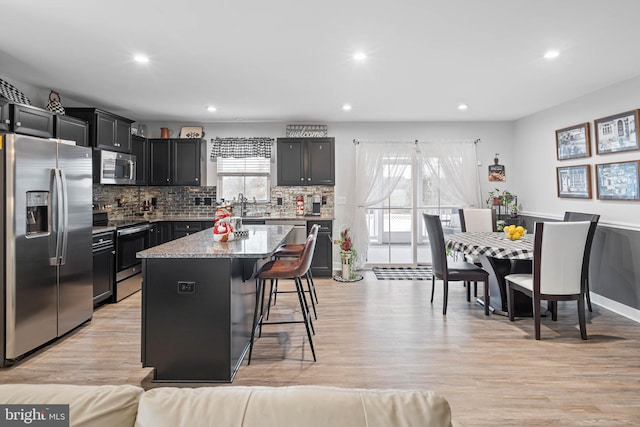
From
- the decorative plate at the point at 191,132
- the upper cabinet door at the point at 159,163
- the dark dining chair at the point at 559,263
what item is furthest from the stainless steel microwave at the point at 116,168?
the dark dining chair at the point at 559,263

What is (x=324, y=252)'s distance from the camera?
5.71 metres

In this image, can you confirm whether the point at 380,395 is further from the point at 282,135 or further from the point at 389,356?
the point at 282,135

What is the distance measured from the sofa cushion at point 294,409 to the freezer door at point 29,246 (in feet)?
8.68

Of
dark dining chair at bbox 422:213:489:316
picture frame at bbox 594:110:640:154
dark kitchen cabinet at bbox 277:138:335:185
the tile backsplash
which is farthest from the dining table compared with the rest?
the tile backsplash

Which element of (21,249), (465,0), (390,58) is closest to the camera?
(465,0)

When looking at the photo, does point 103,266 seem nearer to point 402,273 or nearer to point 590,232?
point 402,273

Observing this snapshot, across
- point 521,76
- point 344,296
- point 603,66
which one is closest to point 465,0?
point 521,76

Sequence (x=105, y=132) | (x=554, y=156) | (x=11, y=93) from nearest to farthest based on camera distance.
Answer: (x=11, y=93) < (x=105, y=132) < (x=554, y=156)

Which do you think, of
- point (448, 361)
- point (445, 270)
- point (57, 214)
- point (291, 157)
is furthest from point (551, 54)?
point (57, 214)

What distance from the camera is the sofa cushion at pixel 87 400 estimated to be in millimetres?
875

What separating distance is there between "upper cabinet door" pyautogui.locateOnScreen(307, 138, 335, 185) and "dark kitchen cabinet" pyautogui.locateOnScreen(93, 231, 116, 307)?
117 inches

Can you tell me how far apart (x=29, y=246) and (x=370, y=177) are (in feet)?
15.2

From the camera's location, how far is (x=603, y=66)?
140 inches

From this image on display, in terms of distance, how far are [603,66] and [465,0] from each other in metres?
2.17
